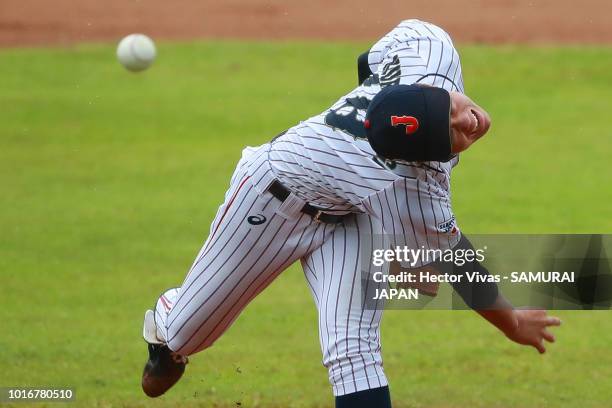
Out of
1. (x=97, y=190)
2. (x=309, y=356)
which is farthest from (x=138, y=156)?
(x=309, y=356)

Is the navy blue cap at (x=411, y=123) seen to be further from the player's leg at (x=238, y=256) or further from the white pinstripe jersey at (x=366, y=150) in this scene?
the player's leg at (x=238, y=256)

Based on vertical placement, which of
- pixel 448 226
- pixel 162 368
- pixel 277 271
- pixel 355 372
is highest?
pixel 448 226

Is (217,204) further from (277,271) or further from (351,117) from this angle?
(351,117)

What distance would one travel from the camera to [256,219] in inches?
152

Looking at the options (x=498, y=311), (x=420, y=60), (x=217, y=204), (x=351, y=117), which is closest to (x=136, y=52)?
(x=217, y=204)

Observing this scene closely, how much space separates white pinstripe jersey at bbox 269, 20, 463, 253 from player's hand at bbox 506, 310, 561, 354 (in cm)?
70

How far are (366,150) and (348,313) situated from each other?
0.55m

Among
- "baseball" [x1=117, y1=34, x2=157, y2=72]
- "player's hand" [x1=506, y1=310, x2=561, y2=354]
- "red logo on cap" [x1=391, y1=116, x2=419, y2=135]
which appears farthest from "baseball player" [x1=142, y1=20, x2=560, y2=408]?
"baseball" [x1=117, y1=34, x2=157, y2=72]

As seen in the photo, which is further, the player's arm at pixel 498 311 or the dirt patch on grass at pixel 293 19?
the dirt patch on grass at pixel 293 19

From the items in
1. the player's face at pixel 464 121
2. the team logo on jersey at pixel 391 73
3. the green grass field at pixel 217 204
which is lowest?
the green grass field at pixel 217 204

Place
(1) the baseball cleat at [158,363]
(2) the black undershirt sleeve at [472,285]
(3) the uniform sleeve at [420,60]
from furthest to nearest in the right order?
(1) the baseball cleat at [158,363] < (2) the black undershirt sleeve at [472,285] < (3) the uniform sleeve at [420,60]

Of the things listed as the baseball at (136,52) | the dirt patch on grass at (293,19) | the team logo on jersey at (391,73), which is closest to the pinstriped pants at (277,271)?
the team logo on jersey at (391,73)

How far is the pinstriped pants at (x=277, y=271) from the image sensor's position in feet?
11.9

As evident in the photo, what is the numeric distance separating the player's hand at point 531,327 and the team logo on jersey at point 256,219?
1067 millimetres
